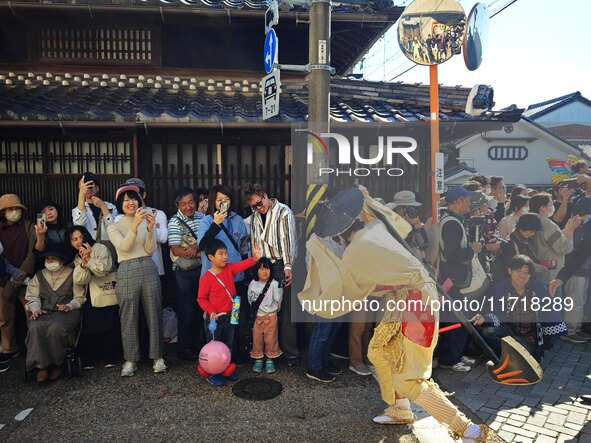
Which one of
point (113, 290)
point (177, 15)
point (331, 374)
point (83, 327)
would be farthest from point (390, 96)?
point (83, 327)

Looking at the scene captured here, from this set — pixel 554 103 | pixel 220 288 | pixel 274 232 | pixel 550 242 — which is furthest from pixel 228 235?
pixel 554 103

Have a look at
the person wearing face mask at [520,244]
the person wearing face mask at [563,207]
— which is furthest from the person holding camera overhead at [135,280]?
the person wearing face mask at [563,207]

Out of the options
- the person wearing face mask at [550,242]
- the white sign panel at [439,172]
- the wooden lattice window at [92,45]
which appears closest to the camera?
the white sign panel at [439,172]

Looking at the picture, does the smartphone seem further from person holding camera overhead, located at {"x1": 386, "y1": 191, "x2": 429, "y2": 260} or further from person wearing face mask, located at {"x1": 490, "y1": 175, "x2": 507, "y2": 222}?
person wearing face mask, located at {"x1": 490, "y1": 175, "x2": 507, "y2": 222}

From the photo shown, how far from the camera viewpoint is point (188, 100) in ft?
22.5

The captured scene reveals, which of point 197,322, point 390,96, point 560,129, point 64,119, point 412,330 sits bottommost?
point 197,322

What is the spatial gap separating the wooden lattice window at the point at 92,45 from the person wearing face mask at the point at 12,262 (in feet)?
10.7

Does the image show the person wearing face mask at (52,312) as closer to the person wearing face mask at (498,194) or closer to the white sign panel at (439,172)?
the white sign panel at (439,172)

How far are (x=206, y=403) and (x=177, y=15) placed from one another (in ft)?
20.1

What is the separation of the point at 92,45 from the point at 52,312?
491 centimetres

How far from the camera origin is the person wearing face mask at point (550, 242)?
6062 mm

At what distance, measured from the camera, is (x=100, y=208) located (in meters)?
5.49

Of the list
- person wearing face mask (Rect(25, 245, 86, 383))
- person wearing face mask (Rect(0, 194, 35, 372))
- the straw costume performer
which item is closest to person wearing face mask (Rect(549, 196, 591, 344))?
the straw costume performer

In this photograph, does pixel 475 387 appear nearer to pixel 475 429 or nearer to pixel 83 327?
pixel 475 429
